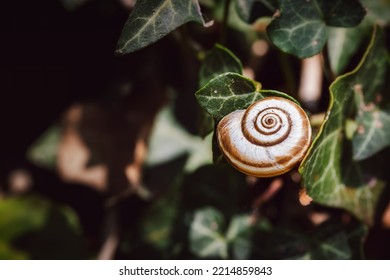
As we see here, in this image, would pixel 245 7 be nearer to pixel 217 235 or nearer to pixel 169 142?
pixel 169 142

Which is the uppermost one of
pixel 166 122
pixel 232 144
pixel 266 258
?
pixel 232 144

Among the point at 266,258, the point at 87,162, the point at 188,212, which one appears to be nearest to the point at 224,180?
the point at 188,212

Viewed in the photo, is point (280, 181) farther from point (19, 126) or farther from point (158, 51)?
point (19, 126)

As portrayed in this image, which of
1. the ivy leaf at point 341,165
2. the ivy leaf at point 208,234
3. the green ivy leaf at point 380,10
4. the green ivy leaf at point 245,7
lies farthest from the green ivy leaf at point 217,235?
the green ivy leaf at point 380,10

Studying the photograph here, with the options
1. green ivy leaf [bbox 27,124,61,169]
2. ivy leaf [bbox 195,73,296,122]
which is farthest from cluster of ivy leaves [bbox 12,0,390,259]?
green ivy leaf [bbox 27,124,61,169]

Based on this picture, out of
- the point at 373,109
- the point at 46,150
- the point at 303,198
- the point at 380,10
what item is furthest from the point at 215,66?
the point at 46,150

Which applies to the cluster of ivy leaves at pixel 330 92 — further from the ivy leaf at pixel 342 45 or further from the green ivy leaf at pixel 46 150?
the green ivy leaf at pixel 46 150
